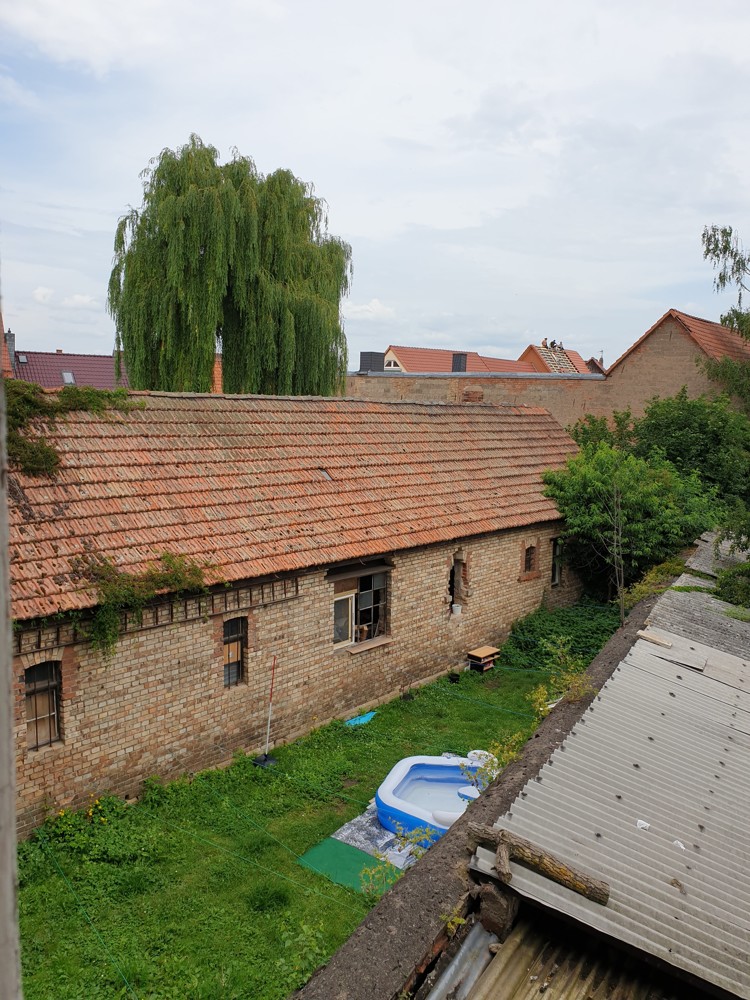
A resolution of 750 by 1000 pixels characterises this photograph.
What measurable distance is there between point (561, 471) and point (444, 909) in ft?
48.4

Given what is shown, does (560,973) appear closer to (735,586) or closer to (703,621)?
(703,621)

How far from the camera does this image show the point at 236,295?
21.0 m

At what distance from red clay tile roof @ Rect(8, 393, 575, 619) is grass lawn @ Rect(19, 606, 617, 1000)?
278 centimetres

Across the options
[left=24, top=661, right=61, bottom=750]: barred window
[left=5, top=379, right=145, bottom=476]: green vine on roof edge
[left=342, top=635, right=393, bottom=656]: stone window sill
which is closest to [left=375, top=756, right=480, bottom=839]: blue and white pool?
[left=342, top=635, right=393, bottom=656]: stone window sill

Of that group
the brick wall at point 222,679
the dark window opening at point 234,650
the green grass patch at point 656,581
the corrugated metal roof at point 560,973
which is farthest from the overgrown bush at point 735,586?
the corrugated metal roof at point 560,973

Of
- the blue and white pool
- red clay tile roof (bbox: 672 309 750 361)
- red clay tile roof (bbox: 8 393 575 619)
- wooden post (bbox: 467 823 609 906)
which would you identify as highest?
red clay tile roof (bbox: 672 309 750 361)

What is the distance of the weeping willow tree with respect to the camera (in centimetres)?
1995

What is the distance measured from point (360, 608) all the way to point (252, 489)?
2878 millimetres

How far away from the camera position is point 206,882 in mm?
8094

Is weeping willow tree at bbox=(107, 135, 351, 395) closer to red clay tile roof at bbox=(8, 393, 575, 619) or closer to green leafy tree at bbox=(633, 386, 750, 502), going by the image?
red clay tile roof at bbox=(8, 393, 575, 619)

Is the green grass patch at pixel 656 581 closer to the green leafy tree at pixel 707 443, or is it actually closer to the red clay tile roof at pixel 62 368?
the green leafy tree at pixel 707 443

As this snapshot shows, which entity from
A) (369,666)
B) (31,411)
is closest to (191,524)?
(31,411)

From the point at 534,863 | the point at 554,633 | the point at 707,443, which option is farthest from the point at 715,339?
the point at 534,863

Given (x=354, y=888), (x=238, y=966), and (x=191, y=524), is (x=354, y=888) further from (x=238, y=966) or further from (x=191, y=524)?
(x=191, y=524)
